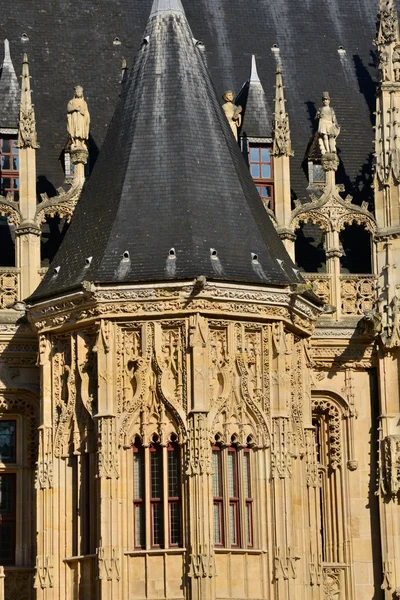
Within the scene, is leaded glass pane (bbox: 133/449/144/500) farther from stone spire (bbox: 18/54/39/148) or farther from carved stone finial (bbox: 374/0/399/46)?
carved stone finial (bbox: 374/0/399/46)

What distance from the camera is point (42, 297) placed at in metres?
34.8

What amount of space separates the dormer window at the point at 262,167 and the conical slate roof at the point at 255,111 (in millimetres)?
Result: 274

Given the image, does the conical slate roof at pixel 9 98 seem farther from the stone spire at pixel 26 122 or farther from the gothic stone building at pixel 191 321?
the stone spire at pixel 26 122

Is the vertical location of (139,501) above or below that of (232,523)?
above

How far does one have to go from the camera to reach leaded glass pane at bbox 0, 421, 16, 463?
120ft

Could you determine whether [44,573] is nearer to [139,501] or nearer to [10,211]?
[139,501]

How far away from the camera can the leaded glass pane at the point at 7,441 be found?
36.4 metres

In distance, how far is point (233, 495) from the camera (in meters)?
33.8

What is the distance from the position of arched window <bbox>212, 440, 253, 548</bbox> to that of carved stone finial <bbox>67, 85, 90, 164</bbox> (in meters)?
6.99

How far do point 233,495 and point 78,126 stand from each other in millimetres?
8292

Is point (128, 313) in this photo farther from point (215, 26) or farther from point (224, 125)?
point (215, 26)

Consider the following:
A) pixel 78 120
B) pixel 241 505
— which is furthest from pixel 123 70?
pixel 241 505

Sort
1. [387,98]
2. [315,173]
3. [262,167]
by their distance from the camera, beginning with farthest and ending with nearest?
[315,173] < [262,167] < [387,98]

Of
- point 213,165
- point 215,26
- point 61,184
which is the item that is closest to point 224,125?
point 213,165
